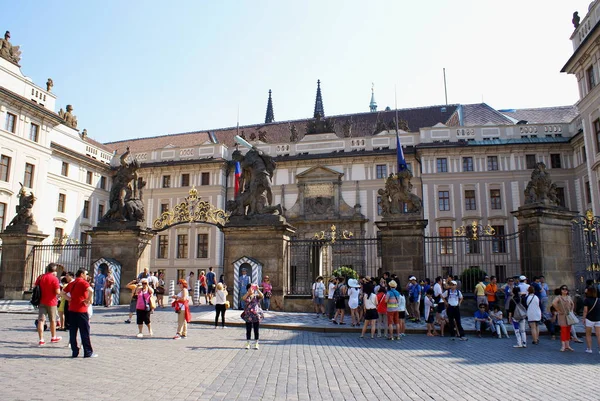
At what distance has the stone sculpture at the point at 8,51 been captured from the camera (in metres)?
34.5

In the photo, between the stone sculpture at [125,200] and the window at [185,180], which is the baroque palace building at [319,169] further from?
the stone sculpture at [125,200]

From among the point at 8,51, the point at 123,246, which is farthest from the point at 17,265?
the point at 8,51

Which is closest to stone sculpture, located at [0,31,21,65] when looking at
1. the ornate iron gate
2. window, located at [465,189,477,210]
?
window, located at [465,189,477,210]

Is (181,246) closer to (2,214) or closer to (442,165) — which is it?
(2,214)

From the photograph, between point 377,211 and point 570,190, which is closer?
point 570,190

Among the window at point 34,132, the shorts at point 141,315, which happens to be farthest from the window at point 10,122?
the shorts at point 141,315

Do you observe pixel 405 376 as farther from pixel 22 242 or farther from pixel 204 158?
pixel 204 158

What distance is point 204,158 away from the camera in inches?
1806

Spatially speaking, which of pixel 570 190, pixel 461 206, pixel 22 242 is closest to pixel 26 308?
pixel 22 242

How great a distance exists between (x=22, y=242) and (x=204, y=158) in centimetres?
2629

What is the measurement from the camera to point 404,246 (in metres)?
16.1

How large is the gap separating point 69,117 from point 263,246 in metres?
35.6

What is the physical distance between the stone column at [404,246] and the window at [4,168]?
28978mm

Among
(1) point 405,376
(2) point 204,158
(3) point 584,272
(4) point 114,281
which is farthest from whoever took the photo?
(2) point 204,158
